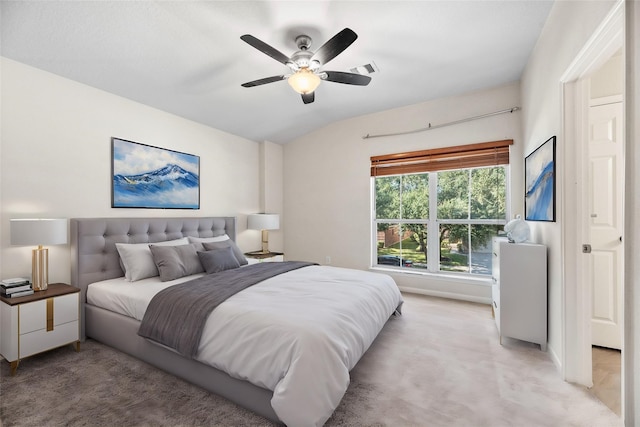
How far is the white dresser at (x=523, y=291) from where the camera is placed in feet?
7.93

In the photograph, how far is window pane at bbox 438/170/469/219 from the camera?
155 inches

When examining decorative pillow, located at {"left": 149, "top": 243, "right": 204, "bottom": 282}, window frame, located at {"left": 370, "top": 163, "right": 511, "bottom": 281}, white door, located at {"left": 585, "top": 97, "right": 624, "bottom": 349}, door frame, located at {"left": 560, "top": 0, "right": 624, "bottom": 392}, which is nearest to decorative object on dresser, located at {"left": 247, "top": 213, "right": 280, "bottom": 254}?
decorative pillow, located at {"left": 149, "top": 243, "right": 204, "bottom": 282}

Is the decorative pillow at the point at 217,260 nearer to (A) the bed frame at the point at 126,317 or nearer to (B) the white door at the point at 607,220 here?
(A) the bed frame at the point at 126,317

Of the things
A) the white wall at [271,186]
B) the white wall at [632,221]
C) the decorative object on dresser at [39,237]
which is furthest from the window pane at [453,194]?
the decorative object on dresser at [39,237]

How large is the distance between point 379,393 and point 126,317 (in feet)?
7.14

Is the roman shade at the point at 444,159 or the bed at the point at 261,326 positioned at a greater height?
the roman shade at the point at 444,159

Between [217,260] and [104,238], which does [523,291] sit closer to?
[217,260]

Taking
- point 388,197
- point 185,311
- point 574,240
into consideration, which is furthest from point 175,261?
point 574,240

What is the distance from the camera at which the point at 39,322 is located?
2.26 metres

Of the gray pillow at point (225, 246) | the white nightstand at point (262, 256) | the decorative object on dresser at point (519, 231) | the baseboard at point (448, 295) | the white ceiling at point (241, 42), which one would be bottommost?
the baseboard at point (448, 295)

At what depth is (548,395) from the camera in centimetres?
186

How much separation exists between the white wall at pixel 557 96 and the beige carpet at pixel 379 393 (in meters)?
0.41

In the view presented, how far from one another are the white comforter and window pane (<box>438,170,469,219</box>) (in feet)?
7.12

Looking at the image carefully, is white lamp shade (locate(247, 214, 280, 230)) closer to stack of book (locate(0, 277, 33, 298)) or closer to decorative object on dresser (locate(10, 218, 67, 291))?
decorative object on dresser (locate(10, 218, 67, 291))
